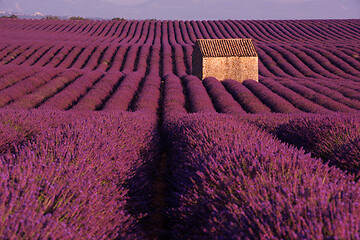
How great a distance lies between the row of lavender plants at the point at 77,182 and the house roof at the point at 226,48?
1702cm

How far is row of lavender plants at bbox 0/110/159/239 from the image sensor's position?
2.20 metres

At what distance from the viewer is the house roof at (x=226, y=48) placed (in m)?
22.1

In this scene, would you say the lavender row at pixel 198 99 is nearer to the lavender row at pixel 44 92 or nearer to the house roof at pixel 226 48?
the house roof at pixel 226 48

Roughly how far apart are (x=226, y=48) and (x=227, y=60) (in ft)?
3.42

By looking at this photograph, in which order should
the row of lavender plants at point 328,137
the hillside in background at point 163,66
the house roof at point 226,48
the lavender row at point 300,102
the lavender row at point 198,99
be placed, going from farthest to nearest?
the house roof at point 226,48
the hillside in background at point 163,66
the lavender row at point 300,102
the lavender row at point 198,99
the row of lavender plants at point 328,137

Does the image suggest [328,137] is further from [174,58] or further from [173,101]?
[174,58]

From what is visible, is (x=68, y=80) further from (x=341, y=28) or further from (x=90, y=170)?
(x=341, y=28)

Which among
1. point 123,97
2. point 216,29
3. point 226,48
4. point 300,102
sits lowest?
point 123,97

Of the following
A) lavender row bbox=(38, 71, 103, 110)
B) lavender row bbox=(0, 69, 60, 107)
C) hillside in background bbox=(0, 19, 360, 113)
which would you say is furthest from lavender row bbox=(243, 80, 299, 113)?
lavender row bbox=(0, 69, 60, 107)

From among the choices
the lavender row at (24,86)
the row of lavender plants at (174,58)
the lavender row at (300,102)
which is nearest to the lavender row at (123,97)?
the lavender row at (24,86)

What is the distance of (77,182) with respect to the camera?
9.60 ft

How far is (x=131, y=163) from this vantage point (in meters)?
4.68

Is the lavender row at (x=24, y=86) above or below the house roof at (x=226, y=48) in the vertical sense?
below

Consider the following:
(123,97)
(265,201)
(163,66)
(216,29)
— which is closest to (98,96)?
(123,97)
